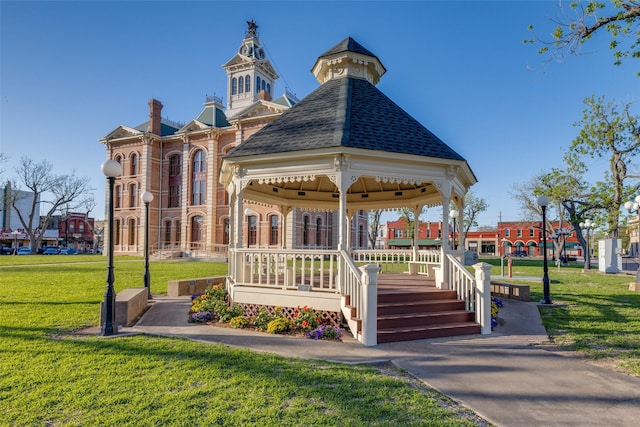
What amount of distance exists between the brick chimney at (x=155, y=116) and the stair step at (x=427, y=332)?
4057cm

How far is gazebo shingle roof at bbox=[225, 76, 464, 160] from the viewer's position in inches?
309

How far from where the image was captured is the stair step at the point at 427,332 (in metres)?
6.59

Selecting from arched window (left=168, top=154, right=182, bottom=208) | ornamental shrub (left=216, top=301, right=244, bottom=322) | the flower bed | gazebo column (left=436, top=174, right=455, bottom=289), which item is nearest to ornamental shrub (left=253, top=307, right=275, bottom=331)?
the flower bed

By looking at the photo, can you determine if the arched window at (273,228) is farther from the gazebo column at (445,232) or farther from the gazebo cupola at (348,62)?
the gazebo column at (445,232)

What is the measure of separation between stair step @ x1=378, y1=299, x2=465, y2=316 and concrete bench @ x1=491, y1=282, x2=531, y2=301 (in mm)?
4745

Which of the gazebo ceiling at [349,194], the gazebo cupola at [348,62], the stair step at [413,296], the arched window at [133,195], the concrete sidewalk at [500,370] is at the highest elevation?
the gazebo cupola at [348,62]

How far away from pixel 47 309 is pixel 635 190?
80.3 ft

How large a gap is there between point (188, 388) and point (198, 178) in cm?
3787

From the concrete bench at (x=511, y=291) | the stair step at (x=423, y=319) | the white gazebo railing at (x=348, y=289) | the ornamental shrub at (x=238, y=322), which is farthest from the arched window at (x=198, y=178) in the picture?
the stair step at (x=423, y=319)

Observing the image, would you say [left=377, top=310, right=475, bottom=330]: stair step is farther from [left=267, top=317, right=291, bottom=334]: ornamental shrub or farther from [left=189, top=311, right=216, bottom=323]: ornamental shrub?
[left=189, top=311, right=216, bottom=323]: ornamental shrub

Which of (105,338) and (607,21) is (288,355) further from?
(607,21)

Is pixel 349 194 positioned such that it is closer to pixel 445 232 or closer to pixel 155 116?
pixel 445 232

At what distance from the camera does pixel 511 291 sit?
1178cm

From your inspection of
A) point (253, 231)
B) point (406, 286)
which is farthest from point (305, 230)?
point (406, 286)
